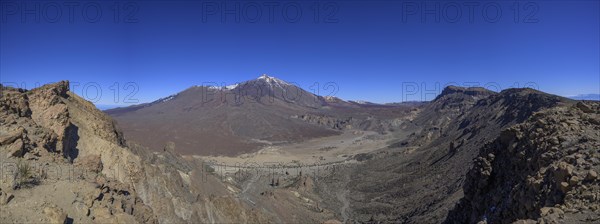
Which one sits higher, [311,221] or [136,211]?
[136,211]

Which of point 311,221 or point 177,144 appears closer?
point 311,221

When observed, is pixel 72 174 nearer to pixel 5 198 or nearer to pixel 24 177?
pixel 24 177

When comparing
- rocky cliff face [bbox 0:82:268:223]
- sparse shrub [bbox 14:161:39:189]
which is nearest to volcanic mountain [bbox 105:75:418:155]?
rocky cliff face [bbox 0:82:268:223]

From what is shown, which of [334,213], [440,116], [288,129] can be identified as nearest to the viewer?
[334,213]

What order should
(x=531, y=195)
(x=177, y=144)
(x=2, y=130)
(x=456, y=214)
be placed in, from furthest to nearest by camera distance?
1. (x=177, y=144)
2. (x=456, y=214)
3. (x=2, y=130)
4. (x=531, y=195)

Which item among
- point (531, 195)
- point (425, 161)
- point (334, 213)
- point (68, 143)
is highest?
point (68, 143)

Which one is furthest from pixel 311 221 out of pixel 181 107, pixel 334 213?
pixel 181 107

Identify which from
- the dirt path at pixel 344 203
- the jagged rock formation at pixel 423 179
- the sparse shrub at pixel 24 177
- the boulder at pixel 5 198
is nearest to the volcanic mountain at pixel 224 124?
the jagged rock formation at pixel 423 179

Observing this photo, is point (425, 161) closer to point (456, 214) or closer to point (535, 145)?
point (456, 214)
